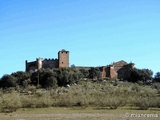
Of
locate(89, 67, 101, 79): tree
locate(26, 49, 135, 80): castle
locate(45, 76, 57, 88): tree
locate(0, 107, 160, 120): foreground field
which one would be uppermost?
locate(26, 49, 135, 80): castle

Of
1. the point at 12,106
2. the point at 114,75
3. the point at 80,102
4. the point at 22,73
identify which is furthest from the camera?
the point at 114,75

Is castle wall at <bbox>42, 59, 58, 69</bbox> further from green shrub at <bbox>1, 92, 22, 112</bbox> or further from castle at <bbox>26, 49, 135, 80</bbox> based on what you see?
green shrub at <bbox>1, 92, 22, 112</bbox>

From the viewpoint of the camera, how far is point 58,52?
9075cm

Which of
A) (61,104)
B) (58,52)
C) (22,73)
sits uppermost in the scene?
(58,52)

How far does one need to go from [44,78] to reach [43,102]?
4532cm

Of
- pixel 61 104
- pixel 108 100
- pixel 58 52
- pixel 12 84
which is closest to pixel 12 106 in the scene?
pixel 61 104

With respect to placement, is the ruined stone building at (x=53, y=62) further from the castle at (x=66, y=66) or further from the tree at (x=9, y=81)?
the tree at (x=9, y=81)

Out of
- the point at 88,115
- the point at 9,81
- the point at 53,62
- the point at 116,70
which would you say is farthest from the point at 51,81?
the point at 88,115

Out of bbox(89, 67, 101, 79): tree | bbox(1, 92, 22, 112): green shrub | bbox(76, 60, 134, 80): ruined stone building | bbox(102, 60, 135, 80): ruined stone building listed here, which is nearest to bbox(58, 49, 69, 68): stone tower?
bbox(76, 60, 134, 80): ruined stone building

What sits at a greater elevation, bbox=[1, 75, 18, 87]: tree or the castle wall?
the castle wall

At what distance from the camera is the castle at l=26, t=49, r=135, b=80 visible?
3546 inches

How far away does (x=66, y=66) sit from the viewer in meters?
89.6

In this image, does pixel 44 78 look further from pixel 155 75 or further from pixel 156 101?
pixel 156 101

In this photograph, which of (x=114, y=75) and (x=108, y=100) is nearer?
(x=108, y=100)
